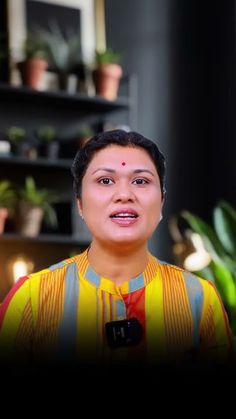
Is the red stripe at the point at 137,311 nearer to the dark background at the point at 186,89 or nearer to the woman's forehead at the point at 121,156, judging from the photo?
the woman's forehead at the point at 121,156

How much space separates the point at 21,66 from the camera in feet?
12.5

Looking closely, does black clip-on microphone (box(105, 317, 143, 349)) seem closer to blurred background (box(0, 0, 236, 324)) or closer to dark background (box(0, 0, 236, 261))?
blurred background (box(0, 0, 236, 324))

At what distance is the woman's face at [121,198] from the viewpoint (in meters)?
0.37

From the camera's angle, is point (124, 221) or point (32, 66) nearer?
point (124, 221)

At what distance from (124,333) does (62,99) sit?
3.67 m

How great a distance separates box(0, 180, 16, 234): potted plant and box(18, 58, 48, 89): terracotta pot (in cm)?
53

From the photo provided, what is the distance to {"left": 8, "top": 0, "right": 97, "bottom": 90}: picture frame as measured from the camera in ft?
12.9

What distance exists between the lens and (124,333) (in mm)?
341

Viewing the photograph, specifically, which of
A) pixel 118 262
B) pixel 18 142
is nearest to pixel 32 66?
pixel 18 142

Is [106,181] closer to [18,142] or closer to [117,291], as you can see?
[117,291]

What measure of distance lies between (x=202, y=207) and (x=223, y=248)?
8.34 feet

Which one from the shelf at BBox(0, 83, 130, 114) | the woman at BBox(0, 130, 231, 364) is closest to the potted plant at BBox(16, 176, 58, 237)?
the shelf at BBox(0, 83, 130, 114)

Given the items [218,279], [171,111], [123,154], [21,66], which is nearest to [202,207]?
[171,111]

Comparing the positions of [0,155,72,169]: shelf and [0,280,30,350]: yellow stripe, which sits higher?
[0,155,72,169]: shelf
